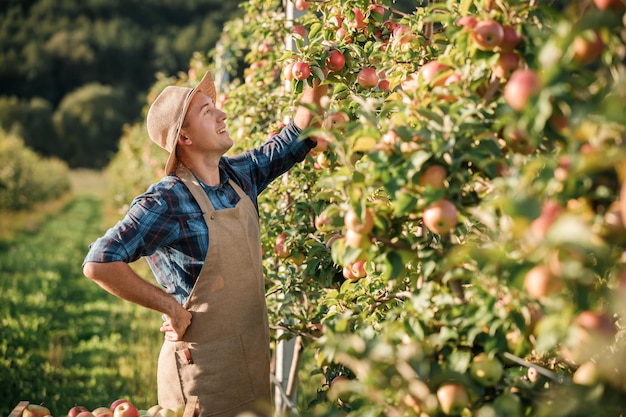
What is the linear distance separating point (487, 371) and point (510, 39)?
2.14ft

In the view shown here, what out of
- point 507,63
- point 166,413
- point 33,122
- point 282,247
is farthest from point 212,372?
point 33,122

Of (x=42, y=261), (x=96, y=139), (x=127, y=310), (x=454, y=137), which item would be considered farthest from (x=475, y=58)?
(x=96, y=139)

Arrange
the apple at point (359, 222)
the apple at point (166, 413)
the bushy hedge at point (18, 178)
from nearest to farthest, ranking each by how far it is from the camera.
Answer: the apple at point (359, 222)
the apple at point (166, 413)
the bushy hedge at point (18, 178)

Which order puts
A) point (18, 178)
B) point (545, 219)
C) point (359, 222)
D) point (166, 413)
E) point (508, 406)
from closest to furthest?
point (545, 219) → point (508, 406) → point (359, 222) → point (166, 413) → point (18, 178)

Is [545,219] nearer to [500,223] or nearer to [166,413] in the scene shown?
[500,223]

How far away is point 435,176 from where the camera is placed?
1373 millimetres

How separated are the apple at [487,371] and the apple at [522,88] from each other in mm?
472

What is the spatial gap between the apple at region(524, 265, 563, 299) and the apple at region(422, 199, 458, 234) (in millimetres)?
261

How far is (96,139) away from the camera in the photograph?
1596 inches

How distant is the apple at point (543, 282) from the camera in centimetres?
111

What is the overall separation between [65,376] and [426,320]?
3.86 metres

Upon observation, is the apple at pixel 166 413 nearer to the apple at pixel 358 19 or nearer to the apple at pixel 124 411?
the apple at pixel 124 411

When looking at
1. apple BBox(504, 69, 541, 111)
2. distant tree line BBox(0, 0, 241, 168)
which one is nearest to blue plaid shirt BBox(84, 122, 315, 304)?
apple BBox(504, 69, 541, 111)

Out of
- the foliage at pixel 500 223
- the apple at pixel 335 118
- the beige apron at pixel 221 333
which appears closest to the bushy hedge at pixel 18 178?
the beige apron at pixel 221 333
